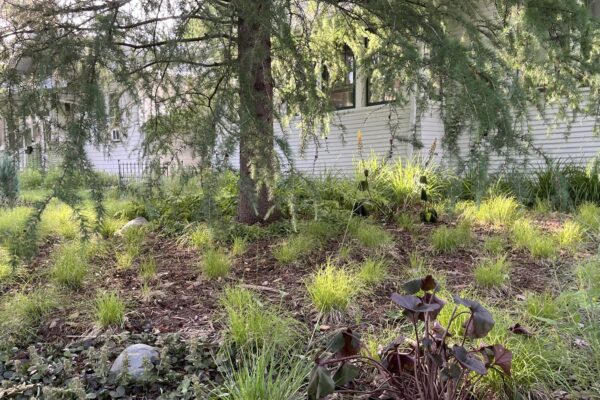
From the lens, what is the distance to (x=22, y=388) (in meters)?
2.02

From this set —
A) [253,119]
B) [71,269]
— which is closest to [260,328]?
[253,119]

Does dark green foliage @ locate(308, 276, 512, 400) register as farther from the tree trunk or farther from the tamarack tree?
the tree trunk

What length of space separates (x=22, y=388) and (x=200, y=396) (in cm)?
88

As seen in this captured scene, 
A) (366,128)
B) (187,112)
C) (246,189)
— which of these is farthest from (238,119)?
(366,128)

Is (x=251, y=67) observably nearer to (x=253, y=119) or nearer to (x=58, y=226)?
(x=253, y=119)

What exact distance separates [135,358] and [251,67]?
76.1 inches

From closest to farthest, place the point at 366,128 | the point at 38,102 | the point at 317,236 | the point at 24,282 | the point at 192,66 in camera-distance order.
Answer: the point at 38,102 → the point at 24,282 → the point at 192,66 → the point at 317,236 → the point at 366,128

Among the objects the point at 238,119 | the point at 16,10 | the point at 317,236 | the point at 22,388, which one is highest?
the point at 16,10

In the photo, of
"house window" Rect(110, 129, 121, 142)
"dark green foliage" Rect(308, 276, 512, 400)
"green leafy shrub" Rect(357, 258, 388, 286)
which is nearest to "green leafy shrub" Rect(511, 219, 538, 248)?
"green leafy shrub" Rect(357, 258, 388, 286)

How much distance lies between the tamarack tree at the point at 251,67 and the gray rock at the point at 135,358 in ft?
3.18

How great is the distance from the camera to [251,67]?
9.91ft

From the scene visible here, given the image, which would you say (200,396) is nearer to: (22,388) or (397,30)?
(22,388)

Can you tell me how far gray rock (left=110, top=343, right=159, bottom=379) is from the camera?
83.1 inches

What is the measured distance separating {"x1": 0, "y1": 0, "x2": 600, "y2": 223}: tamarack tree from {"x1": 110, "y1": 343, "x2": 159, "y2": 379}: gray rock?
0.97 meters
